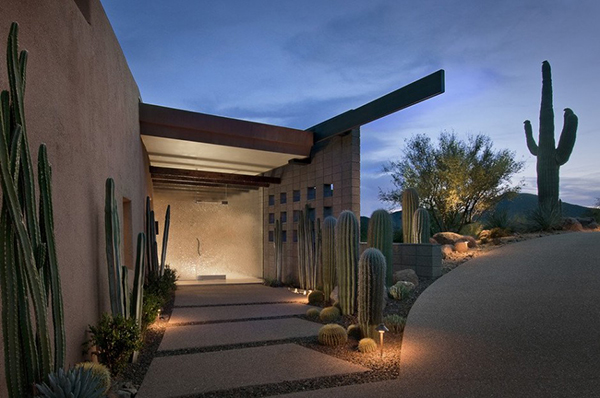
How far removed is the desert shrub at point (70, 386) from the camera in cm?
204

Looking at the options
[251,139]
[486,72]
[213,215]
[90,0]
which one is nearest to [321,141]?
[251,139]

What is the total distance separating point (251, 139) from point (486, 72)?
5.13 metres

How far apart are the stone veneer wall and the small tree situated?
4.35 metres

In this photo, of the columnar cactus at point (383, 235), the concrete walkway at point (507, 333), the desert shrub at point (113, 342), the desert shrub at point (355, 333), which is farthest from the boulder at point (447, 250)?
the desert shrub at point (113, 342)

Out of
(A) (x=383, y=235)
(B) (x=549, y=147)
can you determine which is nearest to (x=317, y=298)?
(A) (x=383, y=235)

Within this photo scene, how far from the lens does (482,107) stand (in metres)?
9.74

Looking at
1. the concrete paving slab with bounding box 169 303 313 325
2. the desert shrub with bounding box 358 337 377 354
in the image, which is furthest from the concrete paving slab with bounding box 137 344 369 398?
the concrete paving slab with bounding box 169 303 313 325

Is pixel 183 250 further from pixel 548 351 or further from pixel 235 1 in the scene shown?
pixel 548 351

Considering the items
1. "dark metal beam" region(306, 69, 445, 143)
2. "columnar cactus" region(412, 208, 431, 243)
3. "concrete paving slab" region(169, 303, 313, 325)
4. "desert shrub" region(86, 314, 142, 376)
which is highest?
"dark metal beam" region(306, 69, 445, 143)

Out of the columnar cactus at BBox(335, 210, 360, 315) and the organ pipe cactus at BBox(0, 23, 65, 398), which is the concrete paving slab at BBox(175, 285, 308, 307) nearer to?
the columnar cactus at BBox(335, 210, 360, 315)

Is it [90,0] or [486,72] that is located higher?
[486,72]

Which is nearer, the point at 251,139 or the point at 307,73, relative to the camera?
the point at 251,139

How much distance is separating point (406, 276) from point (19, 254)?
559 cm

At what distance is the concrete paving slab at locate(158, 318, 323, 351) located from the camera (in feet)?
15.8
